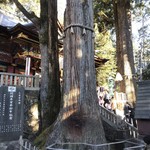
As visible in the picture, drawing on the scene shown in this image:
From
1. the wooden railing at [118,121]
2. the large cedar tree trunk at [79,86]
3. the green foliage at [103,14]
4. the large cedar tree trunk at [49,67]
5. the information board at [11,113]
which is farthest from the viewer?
the green foliage at [103,14]

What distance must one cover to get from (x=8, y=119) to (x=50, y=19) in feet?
15.0

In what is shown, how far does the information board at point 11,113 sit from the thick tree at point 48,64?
6.80 feet

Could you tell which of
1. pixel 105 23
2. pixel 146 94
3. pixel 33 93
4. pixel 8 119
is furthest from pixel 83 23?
pixel 105 23

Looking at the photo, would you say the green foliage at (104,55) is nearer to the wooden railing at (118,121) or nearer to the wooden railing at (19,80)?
the wooden railing at (118,121)

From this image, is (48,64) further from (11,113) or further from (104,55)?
(104,55)

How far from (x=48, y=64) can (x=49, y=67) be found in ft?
0.39

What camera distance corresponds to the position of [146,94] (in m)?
6.32

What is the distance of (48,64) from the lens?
8.91 m

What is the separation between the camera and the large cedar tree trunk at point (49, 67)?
8719mm

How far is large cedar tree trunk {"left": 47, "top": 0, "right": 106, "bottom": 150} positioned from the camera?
5.62m

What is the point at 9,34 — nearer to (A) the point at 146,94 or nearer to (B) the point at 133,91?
(B) the point at 133,91

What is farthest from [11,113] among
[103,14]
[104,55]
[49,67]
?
[104,55]

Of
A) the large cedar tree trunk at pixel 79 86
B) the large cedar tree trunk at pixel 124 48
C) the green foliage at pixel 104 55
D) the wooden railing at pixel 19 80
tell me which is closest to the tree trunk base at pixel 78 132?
the large cedar tree trunk at pixel 79 86

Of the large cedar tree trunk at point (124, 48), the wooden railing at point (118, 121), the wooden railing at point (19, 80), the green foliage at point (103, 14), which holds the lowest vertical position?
the wooden railing at point (118, 121)
